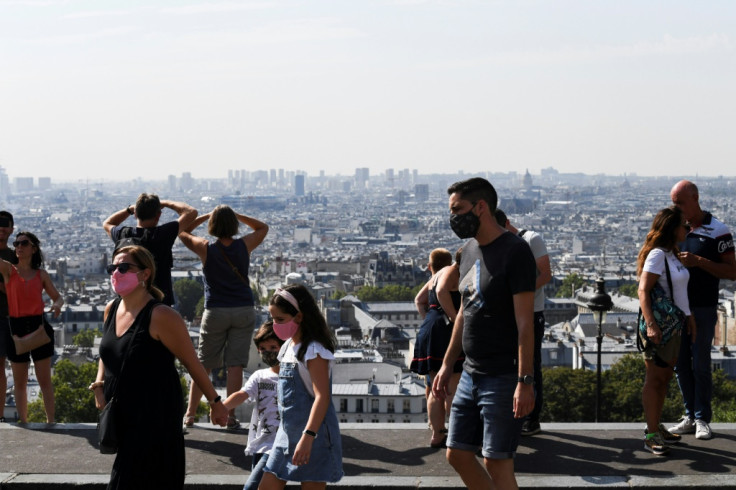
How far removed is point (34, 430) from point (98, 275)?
15765 centimetres

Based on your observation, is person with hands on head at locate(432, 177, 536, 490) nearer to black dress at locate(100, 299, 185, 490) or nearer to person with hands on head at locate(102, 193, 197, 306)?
black dress at locate(100, 299, 185, 490)

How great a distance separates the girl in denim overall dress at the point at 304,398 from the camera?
567 cm

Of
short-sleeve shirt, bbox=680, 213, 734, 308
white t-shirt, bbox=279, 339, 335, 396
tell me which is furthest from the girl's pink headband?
short-sleeve shirt, bbox=680, 213, 734, 308

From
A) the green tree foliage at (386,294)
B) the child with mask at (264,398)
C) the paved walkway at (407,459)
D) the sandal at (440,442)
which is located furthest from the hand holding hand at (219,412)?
the green tree foliage at (386,294)

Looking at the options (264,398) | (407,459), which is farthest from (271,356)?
(407,459)

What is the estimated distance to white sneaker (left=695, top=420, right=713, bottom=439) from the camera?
775 cm

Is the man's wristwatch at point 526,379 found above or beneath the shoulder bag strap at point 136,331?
beneath

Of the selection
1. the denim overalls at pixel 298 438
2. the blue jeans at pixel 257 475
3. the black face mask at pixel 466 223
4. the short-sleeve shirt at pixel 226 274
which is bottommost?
the blue jeans at pixel 257 475

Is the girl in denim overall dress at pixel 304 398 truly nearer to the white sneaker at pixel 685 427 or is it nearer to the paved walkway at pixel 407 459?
the paved walkway at pixel 407 459

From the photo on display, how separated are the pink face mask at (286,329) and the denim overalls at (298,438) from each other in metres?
0.13

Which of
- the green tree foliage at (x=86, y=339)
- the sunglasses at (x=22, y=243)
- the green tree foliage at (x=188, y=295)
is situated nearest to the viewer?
the sunglasses at (x=22, y=243)

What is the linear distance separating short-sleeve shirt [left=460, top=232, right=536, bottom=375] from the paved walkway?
1.34 m

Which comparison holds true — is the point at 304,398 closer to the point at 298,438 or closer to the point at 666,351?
the point at 298,438

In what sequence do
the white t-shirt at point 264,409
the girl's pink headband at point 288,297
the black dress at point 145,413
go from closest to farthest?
1. the black dress at point 145,413
2. the girl's pink headband at point 288,297
3. the white t-shirt at point 264,409
